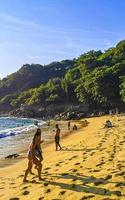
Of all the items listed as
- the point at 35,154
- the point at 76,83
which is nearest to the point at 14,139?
the point at 35,154

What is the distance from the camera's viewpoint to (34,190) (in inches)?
523

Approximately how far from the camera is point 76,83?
363 feet

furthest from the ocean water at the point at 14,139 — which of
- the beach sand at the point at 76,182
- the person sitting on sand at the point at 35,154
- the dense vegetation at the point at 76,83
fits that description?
the dense vegetation at the point at 76,83

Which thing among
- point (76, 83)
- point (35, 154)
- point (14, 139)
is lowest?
point (14, 139)

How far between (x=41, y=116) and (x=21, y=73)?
65081 mm

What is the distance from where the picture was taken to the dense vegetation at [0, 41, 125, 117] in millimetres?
86125

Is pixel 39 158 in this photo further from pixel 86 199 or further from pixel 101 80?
pixel 101 80

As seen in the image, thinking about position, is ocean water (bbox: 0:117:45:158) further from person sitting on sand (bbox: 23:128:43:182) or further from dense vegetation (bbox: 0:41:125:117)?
dense vegetation (bbox: 0:41:125:117)

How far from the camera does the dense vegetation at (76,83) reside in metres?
86.1

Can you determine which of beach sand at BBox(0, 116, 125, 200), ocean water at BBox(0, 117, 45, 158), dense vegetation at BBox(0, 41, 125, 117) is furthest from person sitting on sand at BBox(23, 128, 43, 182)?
dense vegetation at BBox(0, 41, 125, 117)

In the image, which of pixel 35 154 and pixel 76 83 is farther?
pixel 76 83

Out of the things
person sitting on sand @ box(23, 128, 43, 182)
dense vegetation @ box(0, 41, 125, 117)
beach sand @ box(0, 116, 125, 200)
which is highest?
dense vegetation @ box(0, 41, 125, 117)

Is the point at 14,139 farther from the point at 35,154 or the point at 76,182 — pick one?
the point at 76,182

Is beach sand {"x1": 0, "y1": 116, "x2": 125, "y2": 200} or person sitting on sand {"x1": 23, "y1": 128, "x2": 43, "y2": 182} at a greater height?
person sitting on sand {"x1": 23, "y1": 128, "x2": 43, "y2": 182}
